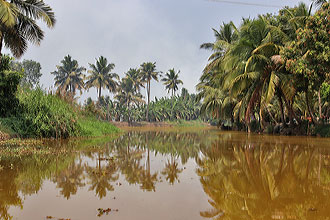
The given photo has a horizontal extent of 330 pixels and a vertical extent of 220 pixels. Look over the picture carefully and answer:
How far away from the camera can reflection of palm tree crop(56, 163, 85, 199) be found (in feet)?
12.9

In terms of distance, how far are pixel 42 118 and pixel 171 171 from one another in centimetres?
869

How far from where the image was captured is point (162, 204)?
133 inches

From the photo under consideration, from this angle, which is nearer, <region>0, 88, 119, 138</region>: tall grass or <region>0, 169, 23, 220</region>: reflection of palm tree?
<region>0, 169, 23, 220</region>: reflection of palm tree

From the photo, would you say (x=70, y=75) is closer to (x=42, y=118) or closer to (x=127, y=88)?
(x=127, y=88)

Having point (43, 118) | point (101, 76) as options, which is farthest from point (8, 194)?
point (101, 76)

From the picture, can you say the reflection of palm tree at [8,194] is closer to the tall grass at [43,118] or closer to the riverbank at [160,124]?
the tall grass at [43,118]

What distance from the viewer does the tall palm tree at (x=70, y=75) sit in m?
51.1

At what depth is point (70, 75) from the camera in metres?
50.4

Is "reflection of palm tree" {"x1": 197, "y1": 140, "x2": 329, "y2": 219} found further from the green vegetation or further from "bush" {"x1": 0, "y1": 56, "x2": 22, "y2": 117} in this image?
"bush" {"x1": 0, "y1": 56, "x2": 22, "y2": 117}

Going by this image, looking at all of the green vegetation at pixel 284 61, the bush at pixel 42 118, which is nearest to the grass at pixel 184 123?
the green vegetation at pixel 284 61

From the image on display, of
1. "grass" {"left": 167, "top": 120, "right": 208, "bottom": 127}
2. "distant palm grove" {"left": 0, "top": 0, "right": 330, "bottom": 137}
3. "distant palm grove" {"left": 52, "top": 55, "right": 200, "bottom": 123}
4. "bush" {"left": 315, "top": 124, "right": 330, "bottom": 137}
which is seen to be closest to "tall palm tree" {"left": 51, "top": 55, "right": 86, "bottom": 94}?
"distant palm grove" {"left": 52, "top": 55, "right": 200, "bottom": 123}

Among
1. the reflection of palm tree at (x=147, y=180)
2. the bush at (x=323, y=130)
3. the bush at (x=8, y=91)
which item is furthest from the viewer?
the bush at (x=323, y=130)

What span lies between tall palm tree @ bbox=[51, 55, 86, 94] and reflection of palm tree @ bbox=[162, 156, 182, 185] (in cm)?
4734

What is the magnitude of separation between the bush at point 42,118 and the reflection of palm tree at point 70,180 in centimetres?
712
